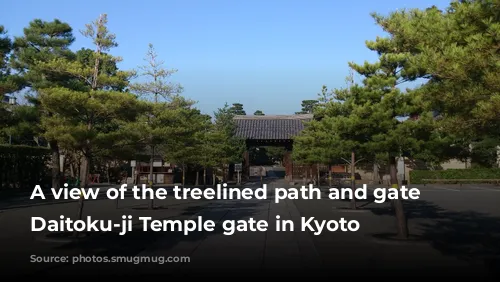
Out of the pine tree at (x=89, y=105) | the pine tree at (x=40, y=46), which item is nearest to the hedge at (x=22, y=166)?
the pine tree at (x=40, y=46)

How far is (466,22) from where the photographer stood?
7.38 meters

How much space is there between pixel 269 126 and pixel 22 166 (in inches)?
1109

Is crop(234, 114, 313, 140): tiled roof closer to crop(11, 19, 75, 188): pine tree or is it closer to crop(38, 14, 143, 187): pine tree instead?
crop(11, 19, 75, 188): pine tree

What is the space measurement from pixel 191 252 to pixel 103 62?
7.16m

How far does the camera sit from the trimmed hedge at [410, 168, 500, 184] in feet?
136

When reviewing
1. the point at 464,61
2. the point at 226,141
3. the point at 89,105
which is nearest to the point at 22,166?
the point at 226,141

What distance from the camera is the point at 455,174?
139 ft

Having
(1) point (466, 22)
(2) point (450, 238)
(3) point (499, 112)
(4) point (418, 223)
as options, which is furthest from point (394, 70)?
(3) point (499, 112)

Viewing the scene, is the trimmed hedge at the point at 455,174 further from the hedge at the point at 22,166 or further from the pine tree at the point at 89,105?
the pine tree at the point at 89,105

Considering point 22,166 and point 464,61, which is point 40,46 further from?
point 464,61

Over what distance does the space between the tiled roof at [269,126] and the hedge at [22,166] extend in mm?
22703

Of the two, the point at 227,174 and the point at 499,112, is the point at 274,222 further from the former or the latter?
the point at 227,174

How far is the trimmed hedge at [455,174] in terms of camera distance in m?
41.5

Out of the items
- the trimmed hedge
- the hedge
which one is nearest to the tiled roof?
the trimmed hedge
